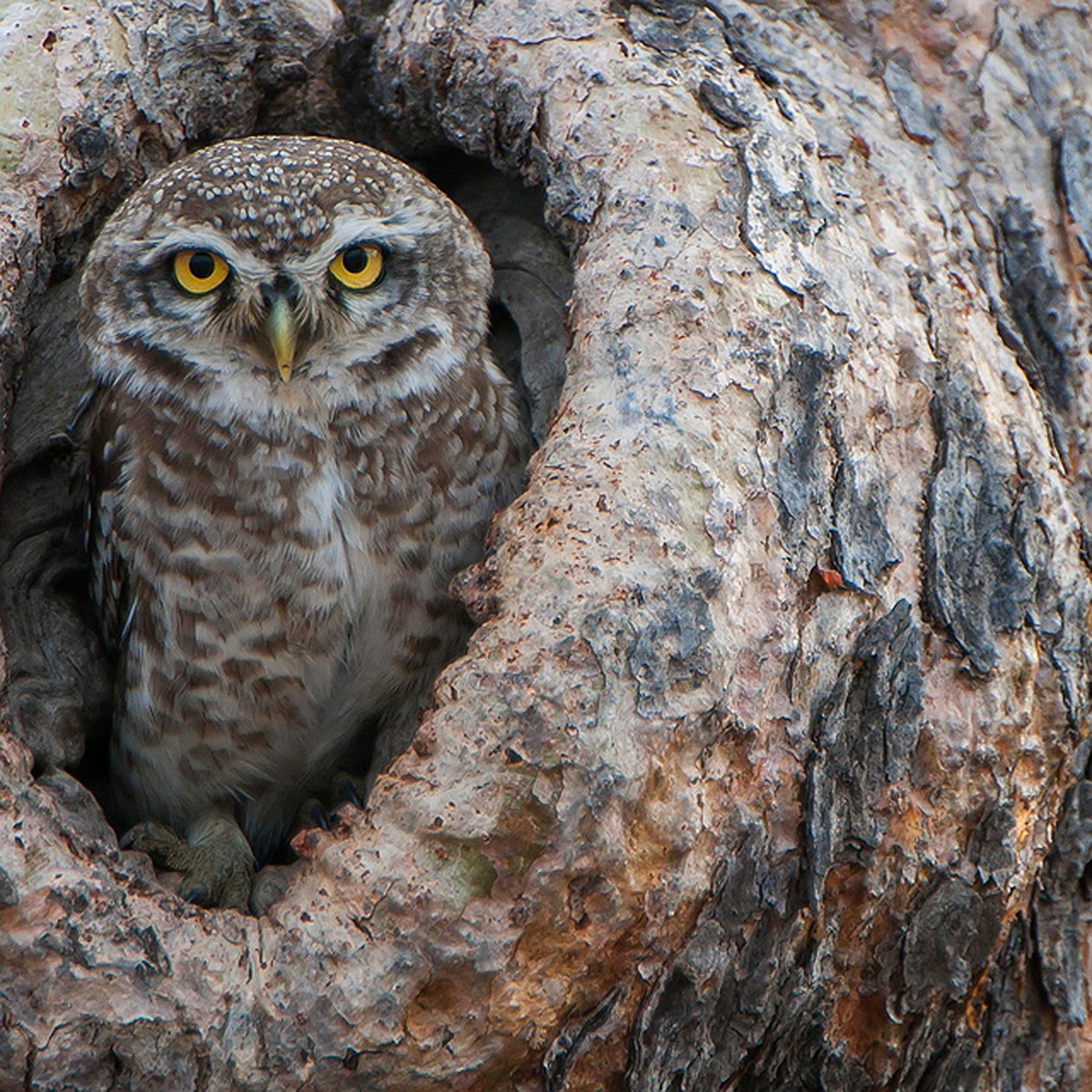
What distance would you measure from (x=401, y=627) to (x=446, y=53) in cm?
134

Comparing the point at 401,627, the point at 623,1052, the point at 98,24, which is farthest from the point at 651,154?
Result: the point at 623,1052

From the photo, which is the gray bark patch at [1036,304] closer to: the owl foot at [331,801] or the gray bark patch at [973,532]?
the gray bark patch at [973,532]

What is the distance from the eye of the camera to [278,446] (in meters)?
2.73

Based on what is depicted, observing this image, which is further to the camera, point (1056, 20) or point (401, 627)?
point (1056, 20)

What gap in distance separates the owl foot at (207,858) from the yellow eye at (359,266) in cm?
127

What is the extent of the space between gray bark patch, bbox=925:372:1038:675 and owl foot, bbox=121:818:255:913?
158 cm

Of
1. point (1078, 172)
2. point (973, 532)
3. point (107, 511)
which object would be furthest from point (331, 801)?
point (1078, 172)

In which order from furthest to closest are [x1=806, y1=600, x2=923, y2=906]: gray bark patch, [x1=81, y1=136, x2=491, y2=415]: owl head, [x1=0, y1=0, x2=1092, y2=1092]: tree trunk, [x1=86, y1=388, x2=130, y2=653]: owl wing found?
1. [x1=86, y1=388, x2=130, y2=653]: owl wing
2. [x1=81, y1=136, x2=491, y2=415]: owl head
3. [x1=806, y1=600, x2=923, y2=906]: gray bark patch
4. [x1=0, y1=0, x2=1092, y2=1092]: tree trunk

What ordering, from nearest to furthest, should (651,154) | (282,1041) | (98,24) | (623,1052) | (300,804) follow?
1. (282,1041)
2. (623,1052)
3. (651,154)
4. (98,24)
5. (300,804)

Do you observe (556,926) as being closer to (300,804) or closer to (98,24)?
(300,804)

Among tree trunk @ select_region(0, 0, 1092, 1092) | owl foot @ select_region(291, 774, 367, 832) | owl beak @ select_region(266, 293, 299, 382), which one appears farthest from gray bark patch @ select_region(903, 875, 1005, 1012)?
owl beak @ select_region(266, 293, 299, 382)

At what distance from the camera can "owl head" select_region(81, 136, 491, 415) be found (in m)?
2.60

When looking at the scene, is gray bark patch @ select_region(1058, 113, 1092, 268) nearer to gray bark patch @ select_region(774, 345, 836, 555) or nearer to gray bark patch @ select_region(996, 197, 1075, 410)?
gray bark patch @ select_region(996, 197, 1075, 410)

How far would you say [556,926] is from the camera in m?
2.18
